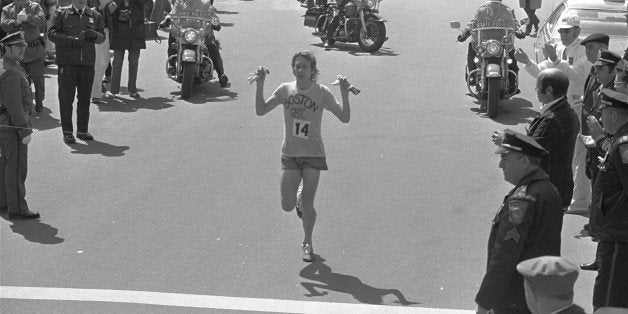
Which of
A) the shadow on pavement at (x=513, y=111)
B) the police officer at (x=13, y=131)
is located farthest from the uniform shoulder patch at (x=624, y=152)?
the shadow on pavement at (x=513, y=111)

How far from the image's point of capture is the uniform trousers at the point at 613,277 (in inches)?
283

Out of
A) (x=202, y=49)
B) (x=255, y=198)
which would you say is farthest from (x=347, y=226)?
(x=202, y=49)

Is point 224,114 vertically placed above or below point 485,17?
below

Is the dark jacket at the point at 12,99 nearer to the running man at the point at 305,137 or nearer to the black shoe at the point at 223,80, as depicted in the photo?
the running man at the point at 305,137

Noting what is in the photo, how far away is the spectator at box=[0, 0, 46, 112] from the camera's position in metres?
16.3

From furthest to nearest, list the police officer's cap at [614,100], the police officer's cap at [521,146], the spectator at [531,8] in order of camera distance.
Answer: the spectator at [531,8]
the police officer's cap at [614,100]
the police officer's cap at [521,146]

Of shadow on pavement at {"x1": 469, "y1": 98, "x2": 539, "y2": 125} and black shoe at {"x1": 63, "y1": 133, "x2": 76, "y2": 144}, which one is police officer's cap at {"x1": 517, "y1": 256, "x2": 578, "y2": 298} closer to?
black shoe at {"x1": 63, "y1": 133, "x2": 76, "y2": 144}

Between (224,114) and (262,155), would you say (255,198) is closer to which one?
(262,155)

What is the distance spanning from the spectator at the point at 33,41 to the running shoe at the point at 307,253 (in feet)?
25.0

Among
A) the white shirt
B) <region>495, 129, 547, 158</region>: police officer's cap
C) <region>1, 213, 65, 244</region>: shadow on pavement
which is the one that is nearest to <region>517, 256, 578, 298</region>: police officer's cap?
<region>495, 129, 547, 158</region>: police officer's cap

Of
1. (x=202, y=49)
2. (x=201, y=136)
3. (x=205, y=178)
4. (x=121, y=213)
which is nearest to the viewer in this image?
(x=121, y=213)

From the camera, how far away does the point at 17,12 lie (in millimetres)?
16844

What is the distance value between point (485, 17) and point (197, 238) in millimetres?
7556

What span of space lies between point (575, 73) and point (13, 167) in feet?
20.1
